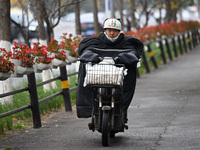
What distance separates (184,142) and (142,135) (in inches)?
34.5

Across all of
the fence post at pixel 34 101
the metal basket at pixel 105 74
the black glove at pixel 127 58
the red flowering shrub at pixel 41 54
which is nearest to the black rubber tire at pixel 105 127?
the metal basket at pixel 105 74

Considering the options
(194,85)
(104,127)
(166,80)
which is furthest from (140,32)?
(104,127)

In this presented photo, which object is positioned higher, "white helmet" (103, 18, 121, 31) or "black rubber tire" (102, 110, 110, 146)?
"white helmet" (103, 18, 121, 31)

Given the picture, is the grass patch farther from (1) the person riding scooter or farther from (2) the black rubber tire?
(2) the black rubber tire

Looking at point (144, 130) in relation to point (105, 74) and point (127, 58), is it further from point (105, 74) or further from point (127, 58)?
point (105, 74)

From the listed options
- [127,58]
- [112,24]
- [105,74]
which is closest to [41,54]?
[112,24]

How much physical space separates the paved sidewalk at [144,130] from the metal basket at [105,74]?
896 millimetres

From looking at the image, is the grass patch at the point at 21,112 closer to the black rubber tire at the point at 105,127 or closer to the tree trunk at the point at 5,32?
the tree trunk at the point at 5,32

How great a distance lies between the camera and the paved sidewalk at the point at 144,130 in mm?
7340

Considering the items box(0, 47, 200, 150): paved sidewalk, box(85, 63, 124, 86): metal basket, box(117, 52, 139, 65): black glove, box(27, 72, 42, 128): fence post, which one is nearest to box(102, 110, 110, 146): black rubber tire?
box(0, 47, 200, 150): paved sidewalk

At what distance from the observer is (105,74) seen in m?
6.84

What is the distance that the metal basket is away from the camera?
683 centimetres

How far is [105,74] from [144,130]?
189cm

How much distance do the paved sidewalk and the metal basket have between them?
2.94 ft
